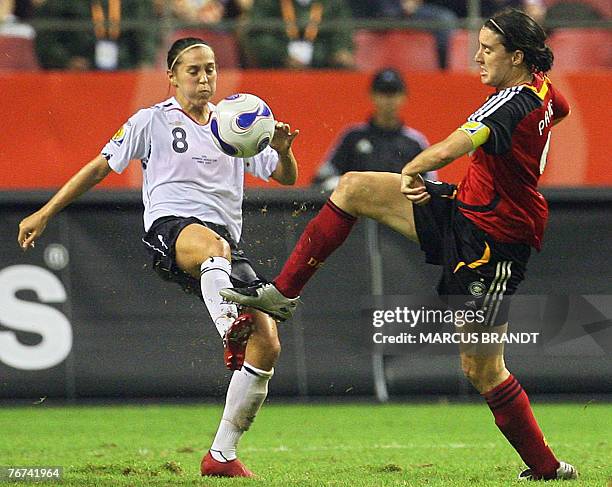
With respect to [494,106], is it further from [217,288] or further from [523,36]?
[217,288]

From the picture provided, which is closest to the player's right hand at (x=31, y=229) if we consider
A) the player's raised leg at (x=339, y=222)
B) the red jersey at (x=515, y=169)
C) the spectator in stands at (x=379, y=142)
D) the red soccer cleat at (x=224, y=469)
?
the player's raised leg at (x=339, y=222)

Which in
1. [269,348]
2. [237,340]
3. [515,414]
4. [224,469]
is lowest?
[224,469]

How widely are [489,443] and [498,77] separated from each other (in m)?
2.77

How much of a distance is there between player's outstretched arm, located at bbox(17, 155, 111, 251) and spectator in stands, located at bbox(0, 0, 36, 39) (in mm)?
5341

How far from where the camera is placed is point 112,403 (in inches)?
391

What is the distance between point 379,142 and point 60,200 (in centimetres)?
426

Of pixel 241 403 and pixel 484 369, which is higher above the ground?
pixel 484 369

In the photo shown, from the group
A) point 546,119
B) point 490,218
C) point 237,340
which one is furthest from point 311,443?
point 546,119

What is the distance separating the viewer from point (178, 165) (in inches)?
278

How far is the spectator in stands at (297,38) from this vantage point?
1183 cm

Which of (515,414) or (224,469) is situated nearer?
(515,414)

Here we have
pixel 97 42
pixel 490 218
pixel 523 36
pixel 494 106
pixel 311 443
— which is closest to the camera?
pixel 494 106

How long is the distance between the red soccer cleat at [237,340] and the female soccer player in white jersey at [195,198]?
0.32 meters

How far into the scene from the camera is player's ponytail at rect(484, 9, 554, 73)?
20.8ft
